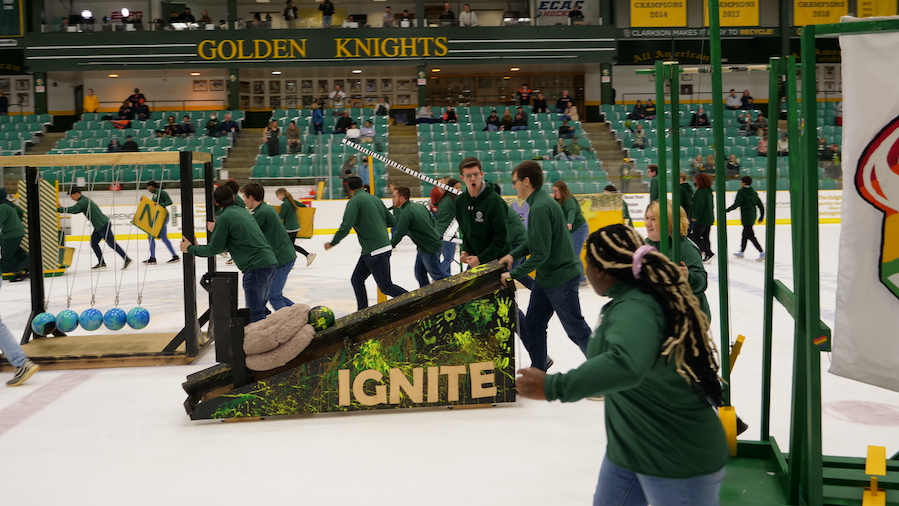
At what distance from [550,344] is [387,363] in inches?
99.8

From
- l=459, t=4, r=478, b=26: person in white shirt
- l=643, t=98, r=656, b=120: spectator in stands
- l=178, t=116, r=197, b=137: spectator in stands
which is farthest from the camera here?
l=459, t=4, r=478, b=26: person in white shirt

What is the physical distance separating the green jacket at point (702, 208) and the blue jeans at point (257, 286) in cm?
721

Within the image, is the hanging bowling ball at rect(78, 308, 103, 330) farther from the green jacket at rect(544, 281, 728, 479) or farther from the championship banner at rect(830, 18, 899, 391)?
the championship banner at rect(830, 18, 899, 391)

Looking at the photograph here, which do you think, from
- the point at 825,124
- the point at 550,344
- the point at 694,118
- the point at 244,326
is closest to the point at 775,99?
the point at 244,326

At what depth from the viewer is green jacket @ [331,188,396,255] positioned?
7.33 m

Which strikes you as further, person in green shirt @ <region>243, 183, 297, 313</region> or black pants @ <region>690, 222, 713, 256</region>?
black pants @ <region>690, 222, 713, 256</region>

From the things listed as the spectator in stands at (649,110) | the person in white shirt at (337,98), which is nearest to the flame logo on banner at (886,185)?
the spectator in stands at (649,110)

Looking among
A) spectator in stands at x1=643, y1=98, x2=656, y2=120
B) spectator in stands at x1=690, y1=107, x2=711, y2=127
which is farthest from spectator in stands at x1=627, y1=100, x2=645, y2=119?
spectator in stands at x1=690, y1=107, x2=711, y2=127

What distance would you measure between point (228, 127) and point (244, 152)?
1262mm

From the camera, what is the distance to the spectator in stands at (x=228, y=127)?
25.9 metres

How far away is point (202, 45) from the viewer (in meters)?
26.9

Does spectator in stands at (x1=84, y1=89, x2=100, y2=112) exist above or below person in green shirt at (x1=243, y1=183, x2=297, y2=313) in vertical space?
above

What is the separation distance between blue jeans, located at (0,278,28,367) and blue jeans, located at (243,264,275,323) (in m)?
1.67

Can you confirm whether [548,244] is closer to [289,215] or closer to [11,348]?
[11,348]
